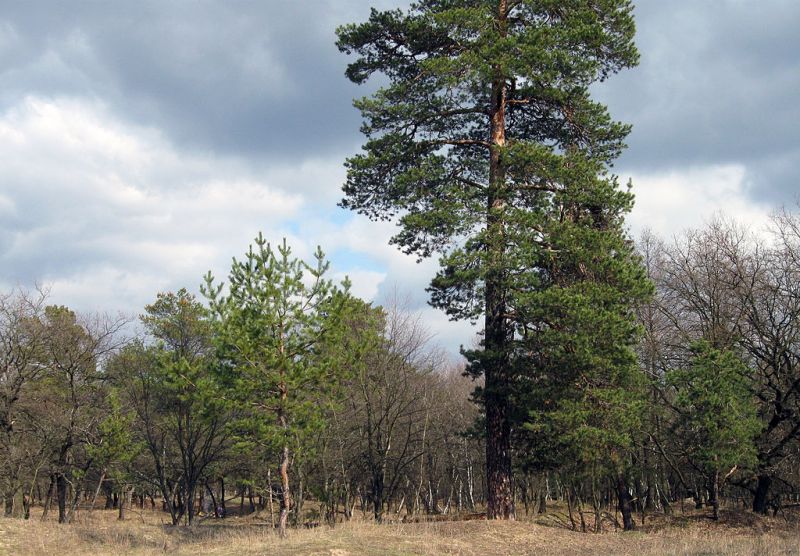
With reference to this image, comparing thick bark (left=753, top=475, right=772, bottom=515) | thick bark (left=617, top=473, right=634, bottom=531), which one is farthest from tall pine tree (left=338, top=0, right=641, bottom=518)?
thick bark (left=753, top=475, right=772, bottom=515)

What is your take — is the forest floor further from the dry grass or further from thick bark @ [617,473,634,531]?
thick bark @ [617,473,634,531]

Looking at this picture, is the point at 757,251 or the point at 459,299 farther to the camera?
the point at 757,251

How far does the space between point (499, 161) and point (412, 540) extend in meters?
9.82

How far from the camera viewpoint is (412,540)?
14.6 meters

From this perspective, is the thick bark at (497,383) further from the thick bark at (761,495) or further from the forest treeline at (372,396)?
the thick bark at (761,495)

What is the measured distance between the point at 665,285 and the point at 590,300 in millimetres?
12486

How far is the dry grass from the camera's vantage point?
13.6 m

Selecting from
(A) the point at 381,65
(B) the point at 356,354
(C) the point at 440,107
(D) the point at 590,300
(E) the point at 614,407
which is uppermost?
(A) the point at 381,65

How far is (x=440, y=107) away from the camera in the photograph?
18.6 m

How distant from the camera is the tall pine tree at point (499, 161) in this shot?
54.4ft

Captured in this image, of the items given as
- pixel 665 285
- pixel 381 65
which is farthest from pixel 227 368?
pixel 665 285

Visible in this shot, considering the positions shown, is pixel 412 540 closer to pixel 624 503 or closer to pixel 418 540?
pixel 418 540

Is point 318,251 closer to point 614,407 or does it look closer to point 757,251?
point 614,407

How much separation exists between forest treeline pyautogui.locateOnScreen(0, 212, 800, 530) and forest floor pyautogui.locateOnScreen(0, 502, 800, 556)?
1.42 metres
